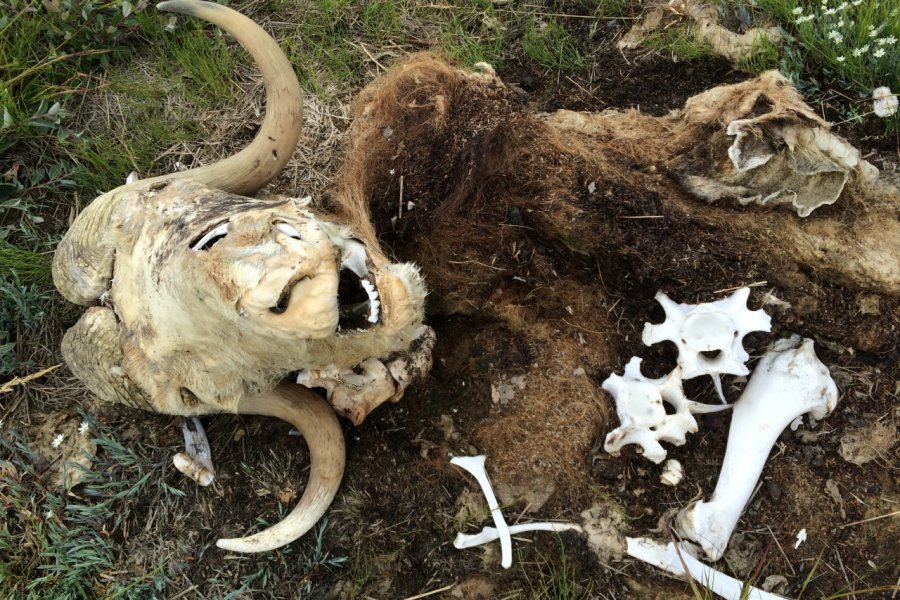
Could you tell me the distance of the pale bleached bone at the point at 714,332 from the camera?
8.62ft

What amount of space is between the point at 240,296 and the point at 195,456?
1468 millimetres

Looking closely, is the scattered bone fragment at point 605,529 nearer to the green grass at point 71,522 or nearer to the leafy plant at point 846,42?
the green grass at point 71,522

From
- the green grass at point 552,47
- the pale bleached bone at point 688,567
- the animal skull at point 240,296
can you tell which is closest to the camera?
the animal skull at point 240,296

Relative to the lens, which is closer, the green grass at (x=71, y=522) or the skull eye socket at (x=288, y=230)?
the skull eye socket at (x=288, y=230)

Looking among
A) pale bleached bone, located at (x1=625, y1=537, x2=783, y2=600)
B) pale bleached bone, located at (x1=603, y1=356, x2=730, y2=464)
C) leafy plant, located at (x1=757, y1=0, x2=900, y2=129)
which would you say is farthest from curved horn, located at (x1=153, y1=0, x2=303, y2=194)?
leafy plant, located at (x1=757, y1=0, x2=900, y2=129)

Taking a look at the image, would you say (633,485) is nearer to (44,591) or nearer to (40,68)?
(44,591)

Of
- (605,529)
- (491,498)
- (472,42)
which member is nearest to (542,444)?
(491,498)

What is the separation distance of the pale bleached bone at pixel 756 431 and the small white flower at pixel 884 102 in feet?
4.21

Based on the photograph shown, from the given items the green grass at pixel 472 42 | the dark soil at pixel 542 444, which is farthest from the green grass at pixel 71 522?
the green grass at pixel 472 42

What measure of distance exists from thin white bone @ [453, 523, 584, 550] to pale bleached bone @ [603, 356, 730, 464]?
14.6 inches

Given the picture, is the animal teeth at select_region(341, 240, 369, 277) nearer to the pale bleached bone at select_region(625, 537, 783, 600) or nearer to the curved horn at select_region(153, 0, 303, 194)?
the curved horn at select_region(153, 0, 303, 194)

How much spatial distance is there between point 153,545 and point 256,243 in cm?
182

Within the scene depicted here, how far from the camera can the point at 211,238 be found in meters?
2.12

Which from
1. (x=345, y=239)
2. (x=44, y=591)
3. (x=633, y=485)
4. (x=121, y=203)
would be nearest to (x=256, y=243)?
(x=345, y=239)
